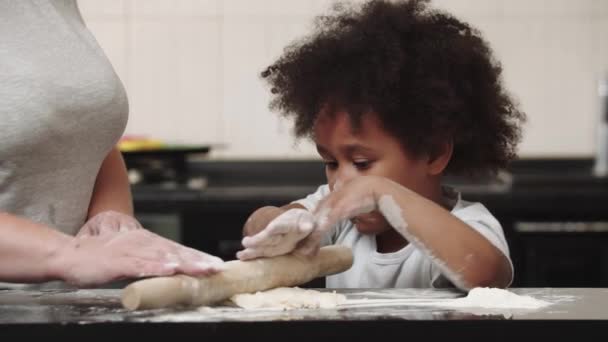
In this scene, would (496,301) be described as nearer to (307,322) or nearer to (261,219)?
(307,322)

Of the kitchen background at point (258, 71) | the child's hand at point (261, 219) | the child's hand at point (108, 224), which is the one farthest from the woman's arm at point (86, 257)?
the kitchen background at point (258, 71)

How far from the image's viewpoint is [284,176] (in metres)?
3.32

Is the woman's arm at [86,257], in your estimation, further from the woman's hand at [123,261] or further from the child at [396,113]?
the child at [396,113]

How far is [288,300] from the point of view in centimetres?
112

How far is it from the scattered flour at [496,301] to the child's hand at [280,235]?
0.65ft

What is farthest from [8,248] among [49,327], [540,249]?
[540,249]

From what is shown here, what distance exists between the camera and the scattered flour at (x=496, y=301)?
3.55ft

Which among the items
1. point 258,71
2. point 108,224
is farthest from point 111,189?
point 258,71

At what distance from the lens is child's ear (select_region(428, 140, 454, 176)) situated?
1.52 metres

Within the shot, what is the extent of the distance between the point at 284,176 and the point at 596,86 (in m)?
1.14

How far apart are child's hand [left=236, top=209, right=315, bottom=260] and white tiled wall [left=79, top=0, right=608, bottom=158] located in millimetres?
2177

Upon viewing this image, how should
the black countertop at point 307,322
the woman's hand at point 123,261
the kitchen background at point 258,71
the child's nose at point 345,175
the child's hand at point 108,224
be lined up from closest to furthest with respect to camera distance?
the black countertop at point 307,322
the woman's hand at point 123,261
the child's hand at point 108,224
the child's nose at point 345,175
the kitchen background at point 258,71

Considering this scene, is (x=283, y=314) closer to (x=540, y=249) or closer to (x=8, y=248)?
(x=8, y=248)

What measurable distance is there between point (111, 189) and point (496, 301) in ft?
2.15
